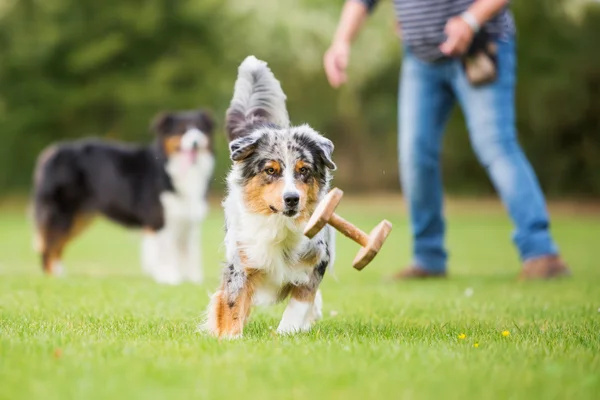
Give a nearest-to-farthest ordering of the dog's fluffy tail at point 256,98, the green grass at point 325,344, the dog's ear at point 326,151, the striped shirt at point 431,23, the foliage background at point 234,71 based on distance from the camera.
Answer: the green grass at point 325,344 → the dog's ear at point 326,151 → the dog's fluffy tail at point 256,98 → the striped shirt at point 431,23 → the foliage background at point 234,71

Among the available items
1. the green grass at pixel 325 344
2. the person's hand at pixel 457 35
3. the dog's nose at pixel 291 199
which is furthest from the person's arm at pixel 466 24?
the dog's nose at pixel 291 199

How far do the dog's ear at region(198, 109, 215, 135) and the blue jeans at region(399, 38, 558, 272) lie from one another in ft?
7.35

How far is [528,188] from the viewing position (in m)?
6.57

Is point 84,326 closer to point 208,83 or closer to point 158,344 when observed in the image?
point 158,344

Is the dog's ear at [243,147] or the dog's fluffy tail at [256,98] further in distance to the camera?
the dog's fluffy tail at [256,98]

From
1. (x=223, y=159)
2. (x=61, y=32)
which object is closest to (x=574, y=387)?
(x=223, y=159)

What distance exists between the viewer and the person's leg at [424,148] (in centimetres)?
697

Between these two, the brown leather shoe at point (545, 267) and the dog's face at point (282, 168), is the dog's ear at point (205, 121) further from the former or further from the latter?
the dog's face at point (282, 168)

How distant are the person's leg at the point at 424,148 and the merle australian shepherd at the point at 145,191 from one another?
2.27 m

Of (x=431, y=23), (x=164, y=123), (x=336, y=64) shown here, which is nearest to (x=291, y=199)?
(x=336, y=64)

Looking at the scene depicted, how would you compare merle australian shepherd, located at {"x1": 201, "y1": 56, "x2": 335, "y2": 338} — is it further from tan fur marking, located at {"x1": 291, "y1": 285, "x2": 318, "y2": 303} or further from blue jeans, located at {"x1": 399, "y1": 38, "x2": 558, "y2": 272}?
blue jeans, located at {"x1": 399, "y1": 38, "x2": 558, "y2": 272}

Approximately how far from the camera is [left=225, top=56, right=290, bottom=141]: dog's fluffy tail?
4930mm

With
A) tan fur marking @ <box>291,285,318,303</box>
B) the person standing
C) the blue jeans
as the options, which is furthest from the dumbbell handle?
the blue jeans

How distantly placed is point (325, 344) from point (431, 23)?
3881mm
